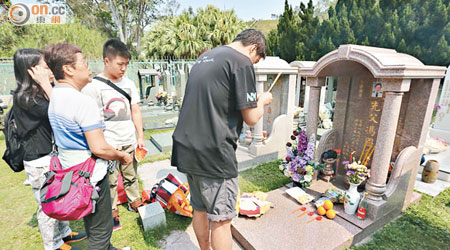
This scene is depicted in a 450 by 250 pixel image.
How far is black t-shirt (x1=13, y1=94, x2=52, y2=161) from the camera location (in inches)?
71.4

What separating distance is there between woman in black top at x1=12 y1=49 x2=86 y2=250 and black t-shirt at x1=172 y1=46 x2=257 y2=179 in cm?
119

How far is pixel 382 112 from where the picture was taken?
2676mm

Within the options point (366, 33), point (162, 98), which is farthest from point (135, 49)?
point (366, 33)

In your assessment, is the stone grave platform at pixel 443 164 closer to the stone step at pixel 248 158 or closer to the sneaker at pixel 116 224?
the stone step at pixel 248 158

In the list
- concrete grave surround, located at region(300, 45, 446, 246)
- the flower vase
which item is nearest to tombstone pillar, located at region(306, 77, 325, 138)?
concrete grave surround, located at region(300, 45, 446, 246)

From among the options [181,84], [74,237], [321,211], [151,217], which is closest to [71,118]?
[151,217]

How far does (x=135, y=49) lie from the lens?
25969 millimetres

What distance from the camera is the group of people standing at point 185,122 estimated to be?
1.49 m

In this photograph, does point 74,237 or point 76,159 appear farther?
point 74,237

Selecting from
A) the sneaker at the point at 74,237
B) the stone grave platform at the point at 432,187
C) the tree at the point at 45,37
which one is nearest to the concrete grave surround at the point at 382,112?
the stone grave platform at the point at 432,187

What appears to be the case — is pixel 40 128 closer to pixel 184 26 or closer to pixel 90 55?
pixel 184 26

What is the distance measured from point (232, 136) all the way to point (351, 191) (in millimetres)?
2129

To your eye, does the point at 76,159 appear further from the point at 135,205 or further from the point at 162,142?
the point at 162,142

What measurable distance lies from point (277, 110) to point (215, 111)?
4.17 meters
